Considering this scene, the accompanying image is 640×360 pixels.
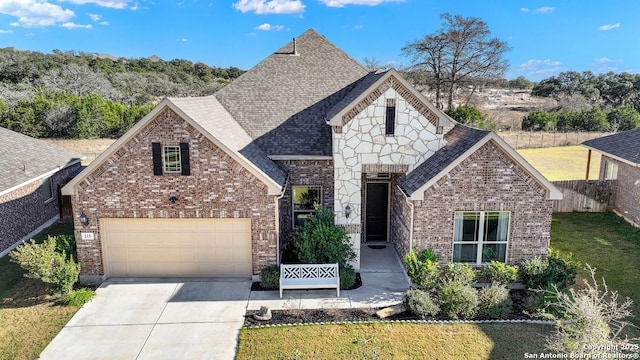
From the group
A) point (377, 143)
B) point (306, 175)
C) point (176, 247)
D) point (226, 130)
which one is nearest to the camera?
point (176, 247)

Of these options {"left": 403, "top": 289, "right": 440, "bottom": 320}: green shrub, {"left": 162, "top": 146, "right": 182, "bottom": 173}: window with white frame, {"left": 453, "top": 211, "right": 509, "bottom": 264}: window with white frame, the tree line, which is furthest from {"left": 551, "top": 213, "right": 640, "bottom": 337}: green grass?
the tree line

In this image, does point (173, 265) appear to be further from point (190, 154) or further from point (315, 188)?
point (315, 188)

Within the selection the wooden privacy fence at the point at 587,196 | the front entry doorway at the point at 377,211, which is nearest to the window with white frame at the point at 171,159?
the front entry doorway at the point at 377,211

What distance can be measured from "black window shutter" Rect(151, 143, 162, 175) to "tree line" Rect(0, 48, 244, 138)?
32.7 metres

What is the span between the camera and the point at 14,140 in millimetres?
19656

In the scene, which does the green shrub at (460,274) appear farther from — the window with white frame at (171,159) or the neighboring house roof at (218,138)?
the window with white frame at (171,159)

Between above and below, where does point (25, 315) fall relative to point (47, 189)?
below

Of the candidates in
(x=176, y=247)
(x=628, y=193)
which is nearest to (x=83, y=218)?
(x=176, y=247)

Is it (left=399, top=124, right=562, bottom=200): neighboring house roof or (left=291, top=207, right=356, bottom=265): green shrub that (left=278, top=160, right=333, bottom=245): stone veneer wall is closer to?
(left=291, top=207, right=356, bottom=265): green shrub

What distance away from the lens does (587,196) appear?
21.2 metres

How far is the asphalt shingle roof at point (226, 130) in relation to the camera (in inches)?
510

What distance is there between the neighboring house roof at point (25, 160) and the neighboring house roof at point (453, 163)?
13800 millimetres

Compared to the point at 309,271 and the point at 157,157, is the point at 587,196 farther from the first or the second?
the point at 157,157

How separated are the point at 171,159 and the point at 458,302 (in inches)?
343
